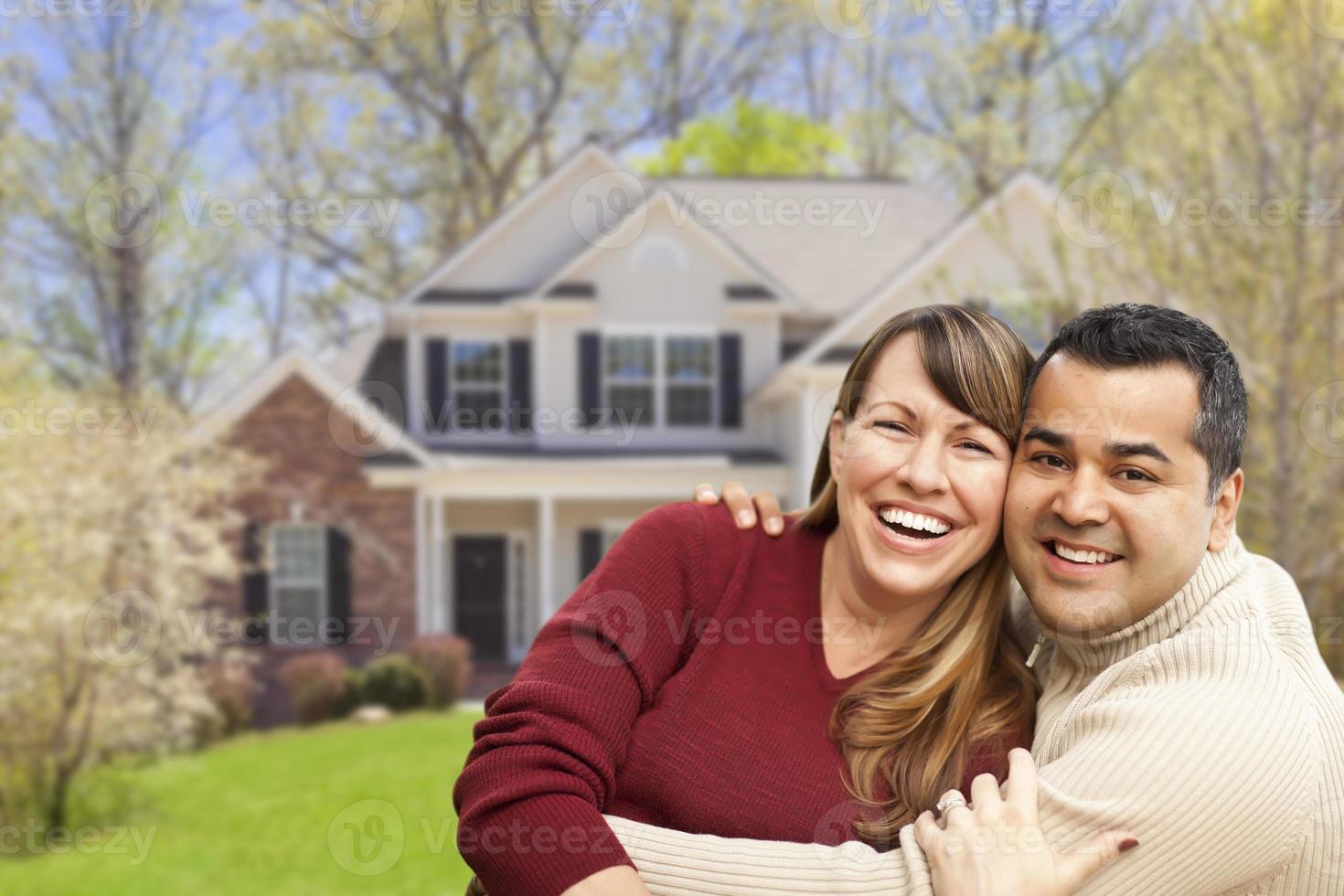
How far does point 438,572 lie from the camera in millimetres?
17422

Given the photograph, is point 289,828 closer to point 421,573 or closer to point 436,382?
point 421,573

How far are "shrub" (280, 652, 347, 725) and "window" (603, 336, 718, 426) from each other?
5.92 metres

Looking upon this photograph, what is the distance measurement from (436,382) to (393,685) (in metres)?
5.17

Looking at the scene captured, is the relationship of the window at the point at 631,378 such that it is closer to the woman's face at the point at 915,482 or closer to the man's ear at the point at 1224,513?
the woman's face at the point at 915,482

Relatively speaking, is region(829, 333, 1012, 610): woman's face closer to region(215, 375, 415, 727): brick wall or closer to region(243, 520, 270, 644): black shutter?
region(215, 375, 415, 727): brick wall

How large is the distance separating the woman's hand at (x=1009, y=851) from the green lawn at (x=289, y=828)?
773 centimetres

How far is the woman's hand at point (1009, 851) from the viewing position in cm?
200

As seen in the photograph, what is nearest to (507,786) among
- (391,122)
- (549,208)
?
(549,208)

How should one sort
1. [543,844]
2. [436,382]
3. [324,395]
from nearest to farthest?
1. [543,844]
2. [324,395]
3. [436,382]

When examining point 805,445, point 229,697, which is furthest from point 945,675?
point 229,697

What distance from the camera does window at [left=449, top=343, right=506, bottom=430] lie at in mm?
18375

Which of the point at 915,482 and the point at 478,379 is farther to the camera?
the point at 478,379

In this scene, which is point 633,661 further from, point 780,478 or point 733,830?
point 780,478

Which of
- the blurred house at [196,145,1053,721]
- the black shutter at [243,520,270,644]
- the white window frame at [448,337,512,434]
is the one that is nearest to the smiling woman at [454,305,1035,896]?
the blurred house at [196,145,1053,721]
